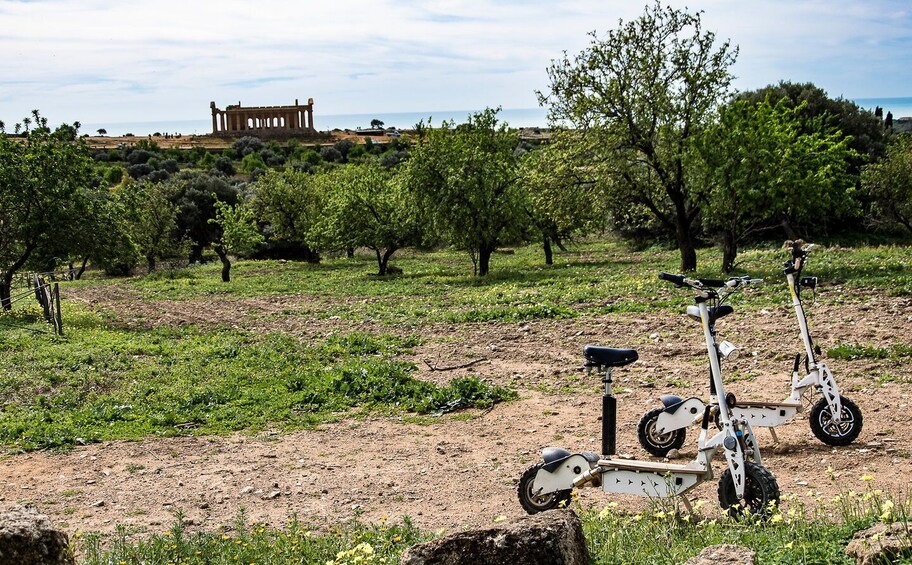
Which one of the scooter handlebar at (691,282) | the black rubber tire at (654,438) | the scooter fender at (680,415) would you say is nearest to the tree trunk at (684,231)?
the black rubber tire at (654,438)

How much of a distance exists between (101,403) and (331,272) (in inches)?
1184

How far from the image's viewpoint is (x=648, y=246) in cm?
4928

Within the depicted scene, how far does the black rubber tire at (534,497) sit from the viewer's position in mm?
7293

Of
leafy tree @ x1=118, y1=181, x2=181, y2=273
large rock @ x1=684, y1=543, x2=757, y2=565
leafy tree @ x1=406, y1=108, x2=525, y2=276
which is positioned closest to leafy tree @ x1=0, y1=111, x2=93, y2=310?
leafy tree @ x1=406, y1=108, x2=525, y2=276

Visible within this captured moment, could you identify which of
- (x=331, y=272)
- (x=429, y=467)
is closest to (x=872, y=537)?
(x=429, y=467)

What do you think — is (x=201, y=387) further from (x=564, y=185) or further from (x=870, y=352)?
(x=564, y=185)

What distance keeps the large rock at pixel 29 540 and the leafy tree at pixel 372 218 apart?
1279 inches

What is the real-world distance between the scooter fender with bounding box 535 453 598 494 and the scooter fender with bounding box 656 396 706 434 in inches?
69.3

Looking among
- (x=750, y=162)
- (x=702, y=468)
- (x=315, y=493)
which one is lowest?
(x=315, y=493)

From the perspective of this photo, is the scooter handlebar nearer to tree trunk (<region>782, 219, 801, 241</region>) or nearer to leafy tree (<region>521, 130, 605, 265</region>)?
leafy tree (<region>521, 130, 605, 265</region>)

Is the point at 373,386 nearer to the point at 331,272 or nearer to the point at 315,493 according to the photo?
the point at 315,493

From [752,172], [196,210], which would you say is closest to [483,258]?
[752,172]

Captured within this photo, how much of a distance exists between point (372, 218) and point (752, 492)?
35499 mm

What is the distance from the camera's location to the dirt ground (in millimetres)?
8453
